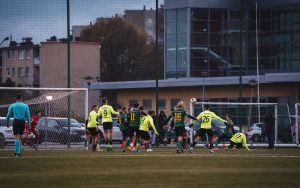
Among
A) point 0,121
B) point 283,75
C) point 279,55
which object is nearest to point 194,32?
point 279,55

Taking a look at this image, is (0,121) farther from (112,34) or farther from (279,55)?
(112,34)

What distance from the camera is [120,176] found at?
18.0 metres

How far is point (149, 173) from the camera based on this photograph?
1897cm

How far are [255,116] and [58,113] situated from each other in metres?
11.6

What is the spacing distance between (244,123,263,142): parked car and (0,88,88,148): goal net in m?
9.25

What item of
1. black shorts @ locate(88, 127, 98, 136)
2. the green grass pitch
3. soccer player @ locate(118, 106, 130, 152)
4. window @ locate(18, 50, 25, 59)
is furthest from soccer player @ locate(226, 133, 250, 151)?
window @ locate(18, 50, 25, 59)

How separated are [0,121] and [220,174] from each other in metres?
22.1

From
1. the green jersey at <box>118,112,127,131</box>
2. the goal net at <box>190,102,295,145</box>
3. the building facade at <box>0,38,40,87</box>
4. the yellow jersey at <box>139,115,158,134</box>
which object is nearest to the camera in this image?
the yellow jersey at <box>139,115,158,134</box>

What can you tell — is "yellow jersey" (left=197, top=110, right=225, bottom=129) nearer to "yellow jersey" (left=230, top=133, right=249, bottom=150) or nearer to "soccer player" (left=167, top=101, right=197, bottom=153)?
"soccer player" (left=167, top=101, right=197, bottom=153)

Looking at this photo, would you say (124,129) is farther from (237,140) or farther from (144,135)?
(237,140)

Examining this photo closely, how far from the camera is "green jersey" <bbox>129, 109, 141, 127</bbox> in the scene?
34969 mm

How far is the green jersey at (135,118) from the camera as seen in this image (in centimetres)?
3497

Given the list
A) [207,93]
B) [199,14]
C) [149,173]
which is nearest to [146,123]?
[149,173]

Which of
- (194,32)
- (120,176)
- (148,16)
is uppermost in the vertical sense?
(148,16)
